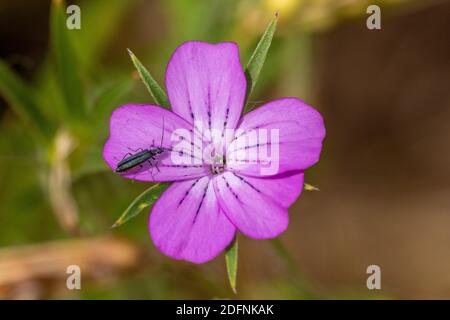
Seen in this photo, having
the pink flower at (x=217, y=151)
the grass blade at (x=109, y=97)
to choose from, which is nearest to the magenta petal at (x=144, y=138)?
the pink flower at (x=217, y=151)

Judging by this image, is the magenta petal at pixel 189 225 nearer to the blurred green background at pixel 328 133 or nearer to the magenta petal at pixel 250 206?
the magenta petal at pixel 250 206

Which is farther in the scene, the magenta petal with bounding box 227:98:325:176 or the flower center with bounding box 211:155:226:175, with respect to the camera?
the flower center with bounding box 211:155:226:175

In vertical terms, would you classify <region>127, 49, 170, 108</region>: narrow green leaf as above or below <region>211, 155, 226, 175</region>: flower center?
above

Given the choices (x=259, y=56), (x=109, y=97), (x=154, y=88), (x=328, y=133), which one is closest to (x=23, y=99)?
(x=109, y=97)

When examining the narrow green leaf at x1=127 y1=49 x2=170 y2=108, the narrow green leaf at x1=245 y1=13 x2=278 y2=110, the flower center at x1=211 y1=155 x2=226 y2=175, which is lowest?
the flower center at x1=211 y1=155 x2=226 y2=175

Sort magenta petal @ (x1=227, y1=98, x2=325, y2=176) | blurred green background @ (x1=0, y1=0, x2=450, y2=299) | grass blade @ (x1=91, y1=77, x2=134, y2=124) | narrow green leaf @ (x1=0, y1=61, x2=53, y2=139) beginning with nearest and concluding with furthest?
magenta petal @ (x1=227, y1=98, x2=325, y2=176) → grass blade @ (x1=91, y1=77, x2=134, y2=124) → narrow green leaf @ (x1=0, y1=61, x2=53, y2=139) → blurred green background @ (x1=0, y1=0, x2=450, y2=299)

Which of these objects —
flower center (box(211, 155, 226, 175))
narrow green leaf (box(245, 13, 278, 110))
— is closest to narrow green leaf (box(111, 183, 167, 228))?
flower center (box(211, 155, 226, 175))

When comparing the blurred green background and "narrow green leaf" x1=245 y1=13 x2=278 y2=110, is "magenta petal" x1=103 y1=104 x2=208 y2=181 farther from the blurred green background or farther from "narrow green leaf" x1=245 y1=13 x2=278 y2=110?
the blurred green background

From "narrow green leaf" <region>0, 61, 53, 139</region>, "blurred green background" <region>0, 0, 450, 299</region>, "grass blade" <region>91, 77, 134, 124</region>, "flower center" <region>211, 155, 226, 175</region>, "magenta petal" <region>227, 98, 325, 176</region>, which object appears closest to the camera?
"magenta petal" <region>227, 98, 325, 176</region>
